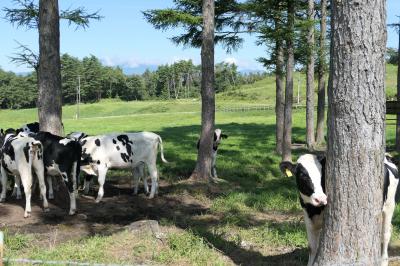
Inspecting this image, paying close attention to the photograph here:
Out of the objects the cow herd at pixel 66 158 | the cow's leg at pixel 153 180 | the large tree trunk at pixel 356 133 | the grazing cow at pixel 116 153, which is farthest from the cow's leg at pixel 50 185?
the large tree trunk at pixel 356 133

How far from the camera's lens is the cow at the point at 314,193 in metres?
6.41

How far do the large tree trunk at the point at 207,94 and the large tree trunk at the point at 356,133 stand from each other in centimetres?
956

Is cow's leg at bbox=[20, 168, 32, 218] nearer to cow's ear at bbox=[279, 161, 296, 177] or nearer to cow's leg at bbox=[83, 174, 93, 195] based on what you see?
cow's leg at bbox=[83, 174, 93, 195]

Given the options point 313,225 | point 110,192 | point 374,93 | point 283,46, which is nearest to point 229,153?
point 283,46

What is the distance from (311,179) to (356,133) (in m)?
1.26

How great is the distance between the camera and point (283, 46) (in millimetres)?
20203

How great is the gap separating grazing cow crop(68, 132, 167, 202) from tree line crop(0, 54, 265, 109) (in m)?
96.9

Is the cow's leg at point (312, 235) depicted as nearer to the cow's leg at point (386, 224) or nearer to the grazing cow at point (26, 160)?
the cow's leg at point (386, 224)

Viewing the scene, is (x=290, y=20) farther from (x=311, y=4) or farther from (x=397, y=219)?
(x=397, y=219)

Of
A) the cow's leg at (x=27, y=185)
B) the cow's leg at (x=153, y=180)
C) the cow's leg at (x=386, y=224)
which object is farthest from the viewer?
the cow's leg at (x=153, y=180)

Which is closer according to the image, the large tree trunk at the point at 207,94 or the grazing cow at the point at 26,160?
the grazing cow at the point at 26,160

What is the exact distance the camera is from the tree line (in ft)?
378

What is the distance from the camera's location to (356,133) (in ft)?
17.7

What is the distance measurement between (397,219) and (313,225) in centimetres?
444
